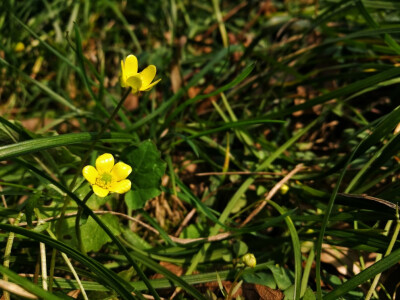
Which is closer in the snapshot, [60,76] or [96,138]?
[96,138]

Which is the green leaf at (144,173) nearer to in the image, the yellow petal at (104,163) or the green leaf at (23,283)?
the yellow petal at (104,163)

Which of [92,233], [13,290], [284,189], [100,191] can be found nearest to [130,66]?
[100,191]

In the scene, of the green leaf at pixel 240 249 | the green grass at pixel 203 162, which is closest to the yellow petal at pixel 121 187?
the green grass at pixel 203 162

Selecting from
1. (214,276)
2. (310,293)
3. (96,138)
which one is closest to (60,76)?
(96,138)

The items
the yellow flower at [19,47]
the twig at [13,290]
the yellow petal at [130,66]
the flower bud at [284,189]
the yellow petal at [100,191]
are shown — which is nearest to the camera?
the twig at [13,290]

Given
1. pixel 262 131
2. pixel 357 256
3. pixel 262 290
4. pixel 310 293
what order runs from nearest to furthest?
pixel 310 293, pixel 262 290, pixel 357 256, pixel 262 131

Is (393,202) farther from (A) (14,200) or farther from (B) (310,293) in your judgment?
(A) (14,200)
